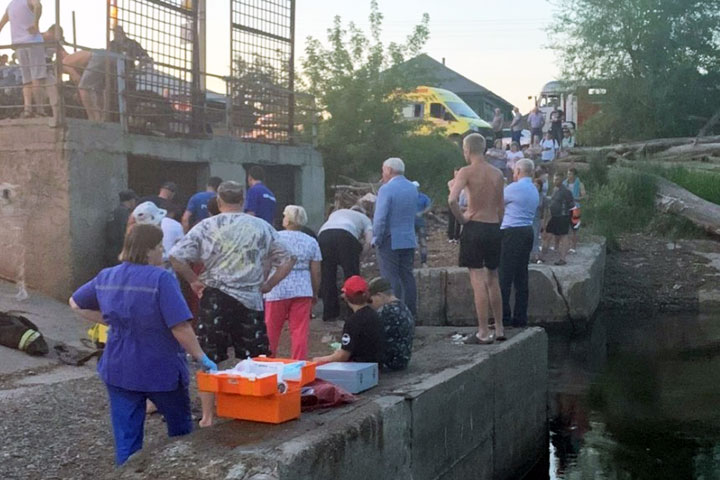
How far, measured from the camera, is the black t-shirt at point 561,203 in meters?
15.2

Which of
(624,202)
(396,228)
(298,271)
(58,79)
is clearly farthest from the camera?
(624,202)

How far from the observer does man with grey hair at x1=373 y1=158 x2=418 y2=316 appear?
8.53 metres

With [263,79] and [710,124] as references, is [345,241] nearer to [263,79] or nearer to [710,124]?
[263,79]

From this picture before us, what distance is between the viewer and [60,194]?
1095 centimetres

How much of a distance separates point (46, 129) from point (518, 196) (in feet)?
18.4

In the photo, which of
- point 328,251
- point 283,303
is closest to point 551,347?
point 328,251

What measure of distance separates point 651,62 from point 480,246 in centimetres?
2580

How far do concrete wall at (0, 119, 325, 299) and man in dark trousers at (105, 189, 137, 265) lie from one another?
12 cm

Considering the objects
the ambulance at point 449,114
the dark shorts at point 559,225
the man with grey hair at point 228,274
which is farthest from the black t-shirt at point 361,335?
the ambulance at point 449,114

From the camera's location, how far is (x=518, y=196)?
28.7ft

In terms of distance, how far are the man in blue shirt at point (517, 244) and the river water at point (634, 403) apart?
1.31 metres

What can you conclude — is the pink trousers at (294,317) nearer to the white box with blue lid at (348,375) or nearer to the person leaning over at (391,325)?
the person leaning over at (391,325)

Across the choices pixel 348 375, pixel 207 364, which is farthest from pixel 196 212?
pixel 207 364

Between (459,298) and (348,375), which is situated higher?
(348,375)
